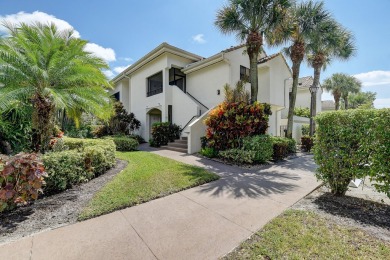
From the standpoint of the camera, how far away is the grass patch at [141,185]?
4336mm

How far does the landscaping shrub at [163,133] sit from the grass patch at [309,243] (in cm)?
1111

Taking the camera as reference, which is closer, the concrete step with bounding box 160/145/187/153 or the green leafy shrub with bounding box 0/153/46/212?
the green leafy shrub with bounding box 0/153/46/212

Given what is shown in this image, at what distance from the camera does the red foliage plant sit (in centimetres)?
919

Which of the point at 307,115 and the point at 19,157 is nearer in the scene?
the point at 19,157

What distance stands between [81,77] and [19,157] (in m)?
4.08


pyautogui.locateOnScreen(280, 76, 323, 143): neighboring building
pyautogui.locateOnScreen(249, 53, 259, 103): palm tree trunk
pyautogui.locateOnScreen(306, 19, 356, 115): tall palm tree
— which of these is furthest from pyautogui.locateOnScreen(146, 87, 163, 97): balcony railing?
pyautogui.locateOnScreen(280, 76, 323, 143): neighboring building

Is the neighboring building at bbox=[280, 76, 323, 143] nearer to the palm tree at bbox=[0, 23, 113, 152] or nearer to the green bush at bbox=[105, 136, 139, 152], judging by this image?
the green bush at bbox=[105, 136, 139, 152]

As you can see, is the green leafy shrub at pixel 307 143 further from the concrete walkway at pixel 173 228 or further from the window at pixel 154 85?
the window at pixel 154 85

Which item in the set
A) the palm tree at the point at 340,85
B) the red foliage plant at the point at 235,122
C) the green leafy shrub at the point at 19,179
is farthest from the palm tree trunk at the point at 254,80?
the palm tree at the point at 340,85

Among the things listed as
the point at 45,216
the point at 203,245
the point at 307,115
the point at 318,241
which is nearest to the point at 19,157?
the point at 45,216

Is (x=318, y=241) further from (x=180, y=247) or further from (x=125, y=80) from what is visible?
(x=125, y=80)

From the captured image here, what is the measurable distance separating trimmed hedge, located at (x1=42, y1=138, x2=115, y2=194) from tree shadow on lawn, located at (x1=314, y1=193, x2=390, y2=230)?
6.56 m

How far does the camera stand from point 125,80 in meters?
22.0

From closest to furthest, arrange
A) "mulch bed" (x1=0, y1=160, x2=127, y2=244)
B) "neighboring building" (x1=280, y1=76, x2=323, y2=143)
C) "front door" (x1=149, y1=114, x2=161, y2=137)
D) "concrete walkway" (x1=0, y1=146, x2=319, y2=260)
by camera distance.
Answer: "concrete walkway" (x1=0, y1=146, x2=319, y2=260), "mulch bed" (x1=0, y1=160, x2=127, y2=244), "front door" (x1=149, y1=114, x2=161, y2=137), "neighboring building" (x1=280, y1=76, x2=323, y2=143)
